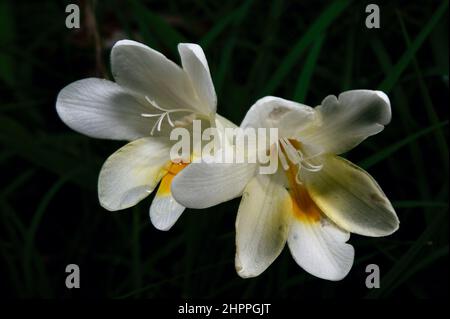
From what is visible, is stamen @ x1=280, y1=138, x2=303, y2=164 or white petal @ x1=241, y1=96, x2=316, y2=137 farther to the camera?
stamen @ x1=280, y1=138, x2=303, y2=164

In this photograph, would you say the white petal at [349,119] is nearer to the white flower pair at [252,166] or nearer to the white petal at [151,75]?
the white flower pair at [252,166]

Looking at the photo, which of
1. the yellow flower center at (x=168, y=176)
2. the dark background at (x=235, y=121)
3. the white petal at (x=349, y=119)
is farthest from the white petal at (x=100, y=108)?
the white petal at (x=349, y=119)

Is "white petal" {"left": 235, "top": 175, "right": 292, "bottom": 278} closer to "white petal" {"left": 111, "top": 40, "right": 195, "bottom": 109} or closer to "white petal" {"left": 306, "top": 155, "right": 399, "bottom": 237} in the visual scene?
"white petal" {"left": 306, "top": 155, "right": 399, "bottom": 237}

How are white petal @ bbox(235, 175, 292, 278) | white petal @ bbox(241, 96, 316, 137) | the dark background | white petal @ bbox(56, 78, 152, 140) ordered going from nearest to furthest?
white petal @ bbox(241, 96, 316, 137) < white petal @ bbox(235, 175, 292, 278) < white petal @ bbox(56, 78, 152, 140) < the dark background

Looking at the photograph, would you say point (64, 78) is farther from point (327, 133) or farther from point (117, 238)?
point (327, 133)

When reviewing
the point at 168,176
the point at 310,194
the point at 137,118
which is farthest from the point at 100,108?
the point at 310,194

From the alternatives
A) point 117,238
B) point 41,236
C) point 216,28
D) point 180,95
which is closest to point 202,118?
point 180,95

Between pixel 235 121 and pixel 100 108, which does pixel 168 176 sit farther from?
pixel 235 121

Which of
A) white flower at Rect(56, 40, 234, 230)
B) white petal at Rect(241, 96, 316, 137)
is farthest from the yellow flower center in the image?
white petal at Rect(241, 96, 316, 137)
